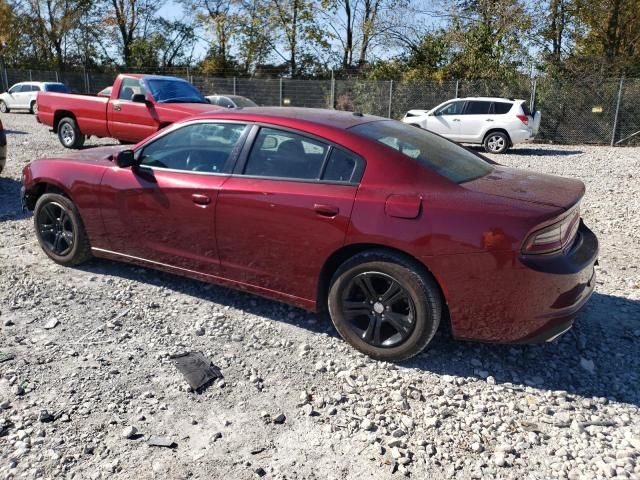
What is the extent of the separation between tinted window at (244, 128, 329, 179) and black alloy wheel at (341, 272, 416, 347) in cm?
81

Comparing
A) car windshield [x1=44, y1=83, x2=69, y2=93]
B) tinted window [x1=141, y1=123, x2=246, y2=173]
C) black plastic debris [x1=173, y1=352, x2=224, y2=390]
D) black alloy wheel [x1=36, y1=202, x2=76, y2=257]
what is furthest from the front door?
car windshield [x1=44, y1=83, x2=69, y2=93]

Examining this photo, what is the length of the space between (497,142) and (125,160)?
13197 millimetres

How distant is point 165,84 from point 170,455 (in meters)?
9.87

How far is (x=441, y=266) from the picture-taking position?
332 centimetres

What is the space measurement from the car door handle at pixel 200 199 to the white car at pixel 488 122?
11.8 meters

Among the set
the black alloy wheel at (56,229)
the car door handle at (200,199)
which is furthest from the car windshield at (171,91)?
the car door handle at (200,199)

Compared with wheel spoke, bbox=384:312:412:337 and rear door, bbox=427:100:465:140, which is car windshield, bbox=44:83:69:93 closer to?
rear door, bbox=427:100:465:140

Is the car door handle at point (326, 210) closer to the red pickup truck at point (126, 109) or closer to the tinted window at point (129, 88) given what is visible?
the red pickup truck at point (126, 109)

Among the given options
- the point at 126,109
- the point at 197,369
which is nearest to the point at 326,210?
the point at 197,369

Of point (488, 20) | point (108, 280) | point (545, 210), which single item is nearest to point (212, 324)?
point (108, 280)

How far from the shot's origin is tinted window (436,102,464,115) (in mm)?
16266

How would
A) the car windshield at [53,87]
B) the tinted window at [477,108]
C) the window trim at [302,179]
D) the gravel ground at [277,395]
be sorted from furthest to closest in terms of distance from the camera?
the car windshield at [53,87]
the tinted window at [477,108]
the window trim at [302,179]
the gravel ground at [277,395]

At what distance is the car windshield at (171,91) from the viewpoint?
11.0m

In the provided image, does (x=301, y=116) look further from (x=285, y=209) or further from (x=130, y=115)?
(x=130, y=115)
